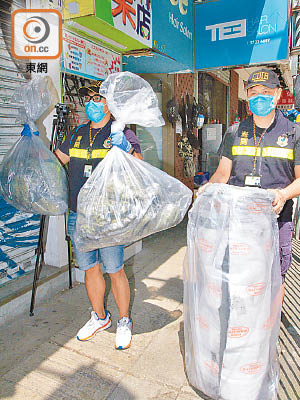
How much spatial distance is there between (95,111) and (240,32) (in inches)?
123

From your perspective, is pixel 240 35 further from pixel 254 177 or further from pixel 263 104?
pixel 254 177

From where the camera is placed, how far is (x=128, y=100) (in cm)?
229

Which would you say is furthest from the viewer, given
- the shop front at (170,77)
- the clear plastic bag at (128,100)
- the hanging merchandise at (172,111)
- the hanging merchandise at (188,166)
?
the hanging merchandise at (188,166)

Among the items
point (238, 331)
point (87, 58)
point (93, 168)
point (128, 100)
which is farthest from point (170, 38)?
point (238, 331)

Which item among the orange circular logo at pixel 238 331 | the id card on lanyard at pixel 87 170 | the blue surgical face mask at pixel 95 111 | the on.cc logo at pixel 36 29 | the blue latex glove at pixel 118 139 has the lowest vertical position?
the orange circular logo at pixel 238 331

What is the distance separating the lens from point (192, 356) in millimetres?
2086

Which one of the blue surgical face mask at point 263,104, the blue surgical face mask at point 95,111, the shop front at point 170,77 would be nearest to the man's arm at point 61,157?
the blue surgical face mask at point 95,111

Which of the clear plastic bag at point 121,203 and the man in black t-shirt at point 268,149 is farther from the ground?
the man in black t-shirt at point 268,149

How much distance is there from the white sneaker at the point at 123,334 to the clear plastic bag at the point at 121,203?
0.77m

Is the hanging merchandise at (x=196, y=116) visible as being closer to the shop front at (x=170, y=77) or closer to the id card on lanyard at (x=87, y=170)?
the shop front at (x=170, y=77)

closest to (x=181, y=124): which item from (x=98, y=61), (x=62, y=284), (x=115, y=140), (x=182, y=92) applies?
(x=182, y=92)

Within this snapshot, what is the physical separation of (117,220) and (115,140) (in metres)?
0.55

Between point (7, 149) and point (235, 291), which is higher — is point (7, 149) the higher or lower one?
the higher one

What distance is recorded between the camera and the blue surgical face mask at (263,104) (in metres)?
2.28
